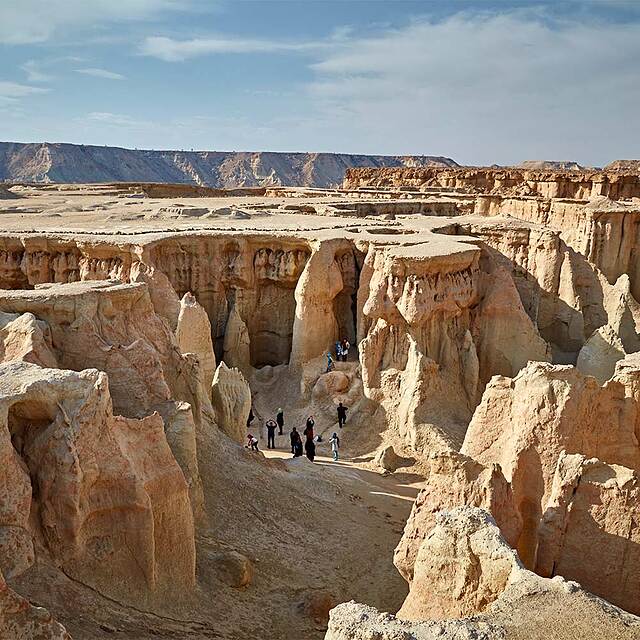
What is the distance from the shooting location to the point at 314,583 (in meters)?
8.34

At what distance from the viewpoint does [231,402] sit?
12.7 meters

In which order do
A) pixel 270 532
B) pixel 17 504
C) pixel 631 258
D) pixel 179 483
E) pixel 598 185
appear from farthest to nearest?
pixel 598 185 < pixel 631 258 < pixel 270 532 < pixel 179 483 < pixel 17 504

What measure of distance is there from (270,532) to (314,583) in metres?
1.01

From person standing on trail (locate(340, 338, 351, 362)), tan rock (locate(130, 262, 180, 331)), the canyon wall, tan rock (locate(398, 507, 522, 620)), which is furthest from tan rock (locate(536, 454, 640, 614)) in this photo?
the canyon wall

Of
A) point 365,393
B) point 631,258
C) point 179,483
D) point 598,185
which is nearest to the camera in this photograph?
point 179,483

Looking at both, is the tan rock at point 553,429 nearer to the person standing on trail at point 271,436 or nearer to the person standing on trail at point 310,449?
the person standing on trail at point 310,449

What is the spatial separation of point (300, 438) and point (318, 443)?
40cm

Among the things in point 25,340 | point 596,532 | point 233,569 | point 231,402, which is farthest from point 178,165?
point 596,532

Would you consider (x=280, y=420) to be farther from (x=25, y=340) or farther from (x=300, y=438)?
(x=25, y=340)

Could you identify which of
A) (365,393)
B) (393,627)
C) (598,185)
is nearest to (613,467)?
(393,627)

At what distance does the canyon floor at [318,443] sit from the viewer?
18.8ft

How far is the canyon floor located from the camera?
5723 mm

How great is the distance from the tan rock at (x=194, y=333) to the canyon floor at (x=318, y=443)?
56mm

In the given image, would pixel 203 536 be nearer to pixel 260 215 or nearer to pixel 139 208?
pixel 260 215
